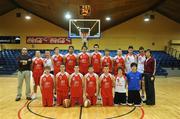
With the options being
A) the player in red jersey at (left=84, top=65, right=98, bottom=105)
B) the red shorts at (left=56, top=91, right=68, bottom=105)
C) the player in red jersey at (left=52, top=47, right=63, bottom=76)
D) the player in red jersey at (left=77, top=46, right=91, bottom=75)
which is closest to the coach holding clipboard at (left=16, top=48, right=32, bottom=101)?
the player in red jersey at (left=52, top=47, right=63, bottom=76)

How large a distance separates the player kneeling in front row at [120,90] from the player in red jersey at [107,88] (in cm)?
18

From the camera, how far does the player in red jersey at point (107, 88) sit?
8.20 m

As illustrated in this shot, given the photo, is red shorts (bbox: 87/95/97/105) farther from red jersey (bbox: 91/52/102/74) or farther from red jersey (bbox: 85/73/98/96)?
red jersey (bbox: 91/52/102/74)

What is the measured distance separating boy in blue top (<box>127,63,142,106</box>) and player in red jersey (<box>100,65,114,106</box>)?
0.56 meters

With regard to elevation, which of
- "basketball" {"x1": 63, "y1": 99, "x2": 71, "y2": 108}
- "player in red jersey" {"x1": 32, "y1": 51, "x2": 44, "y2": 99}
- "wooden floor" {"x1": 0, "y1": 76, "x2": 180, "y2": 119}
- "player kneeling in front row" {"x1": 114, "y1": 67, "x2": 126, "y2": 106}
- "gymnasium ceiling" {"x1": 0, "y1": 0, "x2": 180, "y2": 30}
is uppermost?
"gymnasium ceiling" {"x1": 0, "y1": 0, "x2": 180, "y2": 30}

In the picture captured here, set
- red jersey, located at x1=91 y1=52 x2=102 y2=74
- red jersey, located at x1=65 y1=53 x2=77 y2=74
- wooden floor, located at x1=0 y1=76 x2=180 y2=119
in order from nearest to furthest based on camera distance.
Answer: wooden floor, located at x1=0 y1=76 x2=180 y2=119, red jersey, located at x1=65 y1=53 x2=77 y2=74, red jersey, located at x1=91 y1=52 x2=102 y2=74

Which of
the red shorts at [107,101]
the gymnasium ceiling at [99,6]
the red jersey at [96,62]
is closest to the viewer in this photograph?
the red shorts at [107,101]

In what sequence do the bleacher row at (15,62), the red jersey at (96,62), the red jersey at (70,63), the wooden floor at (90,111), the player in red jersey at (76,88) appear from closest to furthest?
the wooden floor at (90,111), the player in red jersey at (76,88), the red jersey at (70,63), the red jersey at (96,62), the bleacher row at (15,62)

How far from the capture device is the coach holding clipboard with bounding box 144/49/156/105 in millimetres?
8531

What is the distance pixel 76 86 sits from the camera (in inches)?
320

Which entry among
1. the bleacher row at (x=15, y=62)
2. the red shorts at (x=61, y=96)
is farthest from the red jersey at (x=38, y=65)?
the bleacher row at (x=15, y=62)

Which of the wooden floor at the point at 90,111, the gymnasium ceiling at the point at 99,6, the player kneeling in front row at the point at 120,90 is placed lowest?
Result: the wooden floor at the point at 90,111

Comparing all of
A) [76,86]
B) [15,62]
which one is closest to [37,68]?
[76,86]

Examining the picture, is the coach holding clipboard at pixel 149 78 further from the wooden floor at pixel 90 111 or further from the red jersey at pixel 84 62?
the red jersey at pixel 84 62
